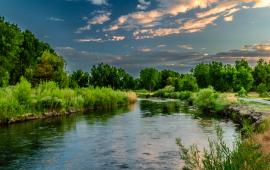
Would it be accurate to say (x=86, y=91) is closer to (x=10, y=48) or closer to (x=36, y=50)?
(x=10, y=48)

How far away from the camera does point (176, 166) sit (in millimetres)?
22000

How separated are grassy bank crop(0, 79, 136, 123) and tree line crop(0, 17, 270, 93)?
807cm

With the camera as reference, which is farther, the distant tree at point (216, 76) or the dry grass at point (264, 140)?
the distant tree at point (216, 76)

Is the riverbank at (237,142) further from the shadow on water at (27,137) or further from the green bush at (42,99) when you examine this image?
the green bush at (42,99)

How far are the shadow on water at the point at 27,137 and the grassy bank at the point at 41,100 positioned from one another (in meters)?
2.61

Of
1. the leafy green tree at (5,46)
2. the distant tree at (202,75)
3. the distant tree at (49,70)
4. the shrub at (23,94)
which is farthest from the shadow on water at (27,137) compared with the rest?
the distant tree at (202,75)

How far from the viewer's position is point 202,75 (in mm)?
152000

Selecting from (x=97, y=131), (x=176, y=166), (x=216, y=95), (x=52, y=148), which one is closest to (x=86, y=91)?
(x=216, y=95)

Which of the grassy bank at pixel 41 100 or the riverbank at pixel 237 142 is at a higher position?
the grassy bank at pixel 41 100

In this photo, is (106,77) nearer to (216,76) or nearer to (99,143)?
(216,76)

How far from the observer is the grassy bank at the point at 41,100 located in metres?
44.4

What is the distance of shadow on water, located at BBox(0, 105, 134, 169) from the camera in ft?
82.8

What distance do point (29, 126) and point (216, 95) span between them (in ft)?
106

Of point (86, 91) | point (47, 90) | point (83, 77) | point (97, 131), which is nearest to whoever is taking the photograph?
point (97, 131)
